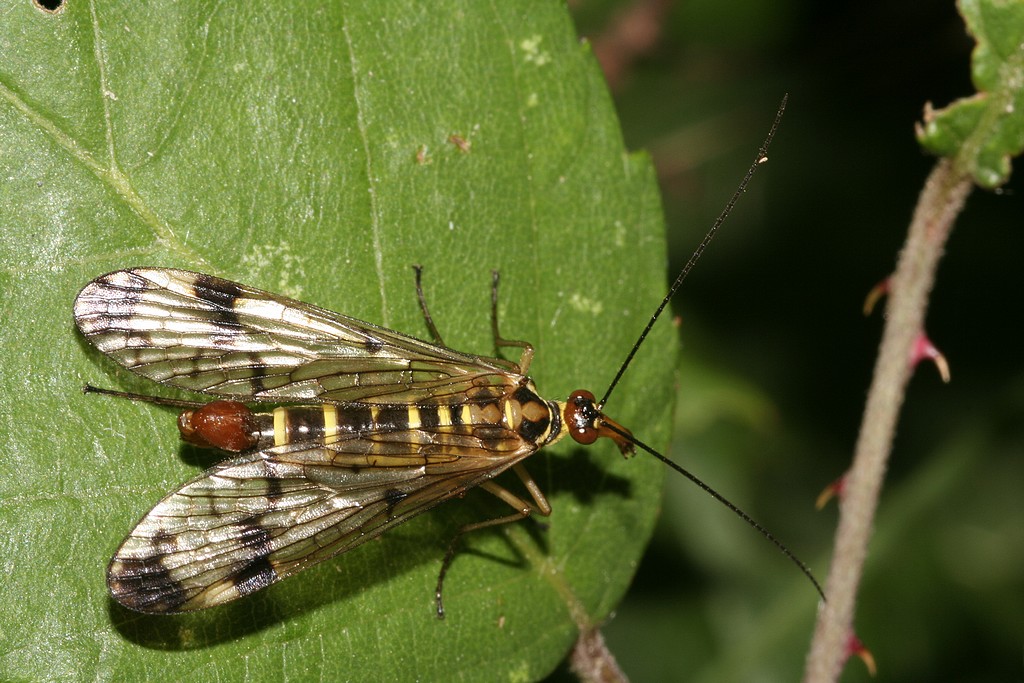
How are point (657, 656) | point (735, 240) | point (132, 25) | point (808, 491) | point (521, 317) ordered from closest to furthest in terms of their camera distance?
point (132, 25) < point (521, 317) < point (657, 656) < point (808, 491) < point (735, 240)

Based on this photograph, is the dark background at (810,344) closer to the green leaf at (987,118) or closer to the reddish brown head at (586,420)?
the reddish brown head at (586,420)

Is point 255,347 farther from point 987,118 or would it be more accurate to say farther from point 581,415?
point 987,118

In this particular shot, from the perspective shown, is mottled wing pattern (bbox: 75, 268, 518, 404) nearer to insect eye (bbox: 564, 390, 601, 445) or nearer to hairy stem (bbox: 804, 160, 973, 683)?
insect eye (bbox: 564, 390, 601, 445)

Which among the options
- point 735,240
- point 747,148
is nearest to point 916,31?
point 747,148

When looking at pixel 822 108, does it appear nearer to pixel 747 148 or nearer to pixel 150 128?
pixel 747 148

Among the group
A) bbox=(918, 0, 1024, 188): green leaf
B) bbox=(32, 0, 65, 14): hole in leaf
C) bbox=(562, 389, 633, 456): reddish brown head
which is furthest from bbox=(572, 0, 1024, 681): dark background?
bbox=(32, 0, 65, 14): hole in leaf

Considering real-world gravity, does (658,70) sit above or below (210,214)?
above

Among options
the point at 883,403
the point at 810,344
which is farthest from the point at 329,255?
the point at 810,344
